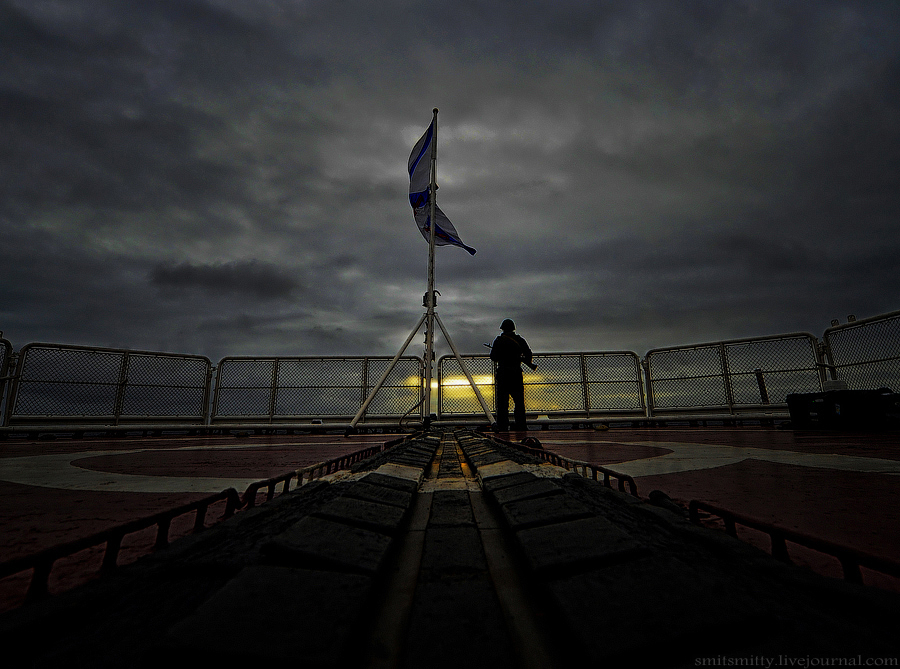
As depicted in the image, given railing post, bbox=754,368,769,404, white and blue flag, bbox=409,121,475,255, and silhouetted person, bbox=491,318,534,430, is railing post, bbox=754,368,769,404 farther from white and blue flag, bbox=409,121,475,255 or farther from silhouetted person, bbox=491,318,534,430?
white and blue flag, bbox=409,121,475,255

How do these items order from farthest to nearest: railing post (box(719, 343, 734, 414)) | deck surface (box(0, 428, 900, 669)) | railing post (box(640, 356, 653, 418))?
railing post (box(640, 356, 653, 418)) → railing post (box(719, 343, 734, 414)) → deck surface (box(0, 428, 900, 669))

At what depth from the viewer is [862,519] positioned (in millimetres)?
1396

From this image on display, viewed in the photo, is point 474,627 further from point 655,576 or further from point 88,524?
point 88,524

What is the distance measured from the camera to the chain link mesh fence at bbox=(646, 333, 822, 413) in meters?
8.99

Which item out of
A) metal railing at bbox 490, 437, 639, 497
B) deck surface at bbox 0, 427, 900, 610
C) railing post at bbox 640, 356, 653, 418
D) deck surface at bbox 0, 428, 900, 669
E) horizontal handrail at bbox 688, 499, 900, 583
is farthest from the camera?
railing post at bbox 640, 356, 653, 418

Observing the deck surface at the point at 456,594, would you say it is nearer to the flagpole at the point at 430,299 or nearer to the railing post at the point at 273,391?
the flagpole at the point at 430,299

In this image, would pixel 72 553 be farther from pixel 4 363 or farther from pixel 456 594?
pixel 4 363

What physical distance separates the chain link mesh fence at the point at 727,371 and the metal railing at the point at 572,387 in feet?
1.91

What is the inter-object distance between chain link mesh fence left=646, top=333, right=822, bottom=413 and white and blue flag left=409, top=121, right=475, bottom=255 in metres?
6.17

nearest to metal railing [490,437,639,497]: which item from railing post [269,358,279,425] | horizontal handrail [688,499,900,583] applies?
horizontal handrail [688,499,900,583]

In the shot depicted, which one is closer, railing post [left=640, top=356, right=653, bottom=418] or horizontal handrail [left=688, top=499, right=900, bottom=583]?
horizontal handrail [left=688, top=499, right=900, bottom=583]

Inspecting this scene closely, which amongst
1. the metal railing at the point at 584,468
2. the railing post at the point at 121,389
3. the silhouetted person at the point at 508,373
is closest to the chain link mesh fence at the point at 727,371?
the silhouetted person at the point at 508,373

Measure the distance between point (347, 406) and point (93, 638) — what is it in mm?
10411

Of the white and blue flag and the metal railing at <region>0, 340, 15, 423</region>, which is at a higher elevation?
the white and blue flag
